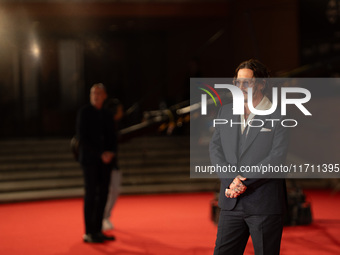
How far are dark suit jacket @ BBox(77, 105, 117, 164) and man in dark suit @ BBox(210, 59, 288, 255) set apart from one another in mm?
2616

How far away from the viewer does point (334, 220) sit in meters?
6.16

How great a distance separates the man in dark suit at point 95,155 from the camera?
4859mm

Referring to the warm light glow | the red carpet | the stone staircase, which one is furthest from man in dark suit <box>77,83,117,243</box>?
the warm light glow

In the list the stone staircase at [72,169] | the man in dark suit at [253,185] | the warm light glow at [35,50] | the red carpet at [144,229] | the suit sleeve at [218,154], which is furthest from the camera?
the warm light glow at [35,50]

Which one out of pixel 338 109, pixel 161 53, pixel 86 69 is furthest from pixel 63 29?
pixel 338 109

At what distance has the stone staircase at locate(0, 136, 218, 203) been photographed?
861 cm

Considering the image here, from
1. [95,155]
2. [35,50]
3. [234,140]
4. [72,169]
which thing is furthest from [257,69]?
[35,50]

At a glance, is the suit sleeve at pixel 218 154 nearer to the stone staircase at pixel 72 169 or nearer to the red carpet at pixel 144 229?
the red carpet at pixel 144 229

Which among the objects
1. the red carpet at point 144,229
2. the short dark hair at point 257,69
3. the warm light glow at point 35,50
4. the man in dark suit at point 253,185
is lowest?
the red carpet at point 144,229

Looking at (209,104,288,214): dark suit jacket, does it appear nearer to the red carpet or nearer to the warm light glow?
the red carpet

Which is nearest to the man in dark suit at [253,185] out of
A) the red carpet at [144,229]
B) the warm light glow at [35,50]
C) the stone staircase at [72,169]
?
→ the red carpet at [144,229]

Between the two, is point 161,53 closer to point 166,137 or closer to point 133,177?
point 166,137

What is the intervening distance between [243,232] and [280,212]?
0.23 m

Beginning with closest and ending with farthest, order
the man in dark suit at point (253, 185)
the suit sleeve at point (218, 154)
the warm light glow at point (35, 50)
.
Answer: the man in dark suit at point (253, 185)
the suit sleeve at point (218, 154)
the warm light glow at point (35, 50)
